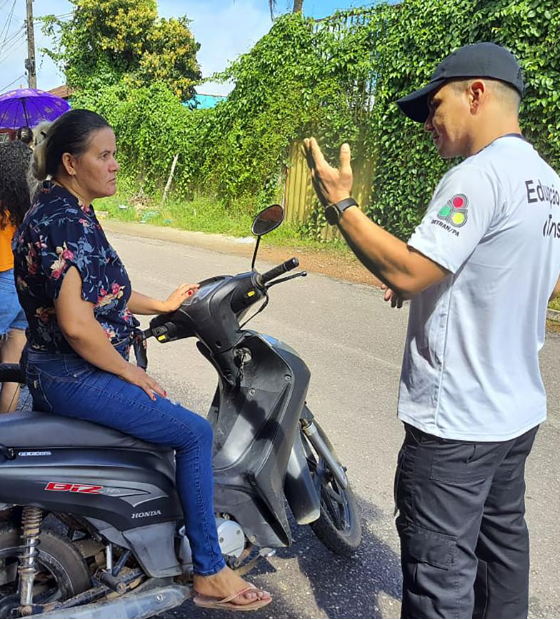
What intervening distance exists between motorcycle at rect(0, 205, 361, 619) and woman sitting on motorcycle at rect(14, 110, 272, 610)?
0.09 meters

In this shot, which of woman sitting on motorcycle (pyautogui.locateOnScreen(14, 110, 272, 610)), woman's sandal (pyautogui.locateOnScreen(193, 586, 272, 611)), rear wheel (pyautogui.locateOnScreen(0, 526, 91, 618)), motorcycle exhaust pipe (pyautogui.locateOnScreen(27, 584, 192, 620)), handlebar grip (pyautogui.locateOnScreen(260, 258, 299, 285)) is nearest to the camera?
motorcycle exhaust pipe (pyautogui.locateOnScreen(27, 584, 192, 620))

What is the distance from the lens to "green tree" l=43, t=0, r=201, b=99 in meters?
22.3

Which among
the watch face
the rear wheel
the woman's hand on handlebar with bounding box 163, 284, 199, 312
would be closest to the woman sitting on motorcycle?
the woman's hand on handlebar with bounding box 163, 284, 199, 312

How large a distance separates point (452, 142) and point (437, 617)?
4.43ft

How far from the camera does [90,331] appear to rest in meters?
2.05

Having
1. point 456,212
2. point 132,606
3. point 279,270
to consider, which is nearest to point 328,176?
point 456,212

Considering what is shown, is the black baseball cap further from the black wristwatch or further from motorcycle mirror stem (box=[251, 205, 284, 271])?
motorcycle mirror stem (box=[251, 205, 284, 271])

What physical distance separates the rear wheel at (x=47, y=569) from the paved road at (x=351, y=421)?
51 cm

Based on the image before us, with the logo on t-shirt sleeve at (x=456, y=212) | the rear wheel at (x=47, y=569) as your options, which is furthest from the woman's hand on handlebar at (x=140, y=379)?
the logo on t-shirt sleeve at (x=456, y=212)

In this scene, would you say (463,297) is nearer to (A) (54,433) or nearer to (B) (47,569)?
Answer: (A) (54,433)

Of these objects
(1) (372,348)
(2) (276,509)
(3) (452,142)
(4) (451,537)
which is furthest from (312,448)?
(1) (372,348)

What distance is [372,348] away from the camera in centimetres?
605

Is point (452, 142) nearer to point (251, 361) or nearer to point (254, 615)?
point (251, 361)

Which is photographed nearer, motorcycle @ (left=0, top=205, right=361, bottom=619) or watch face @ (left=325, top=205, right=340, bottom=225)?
watch face @ (left=325, top=205, right=340, bottom=225)
